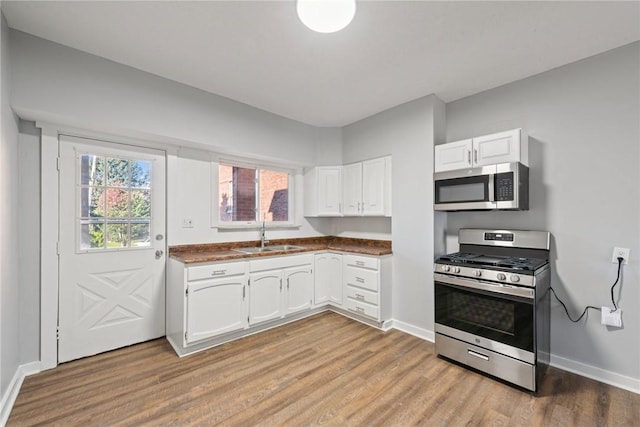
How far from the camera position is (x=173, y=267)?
269 centimetres

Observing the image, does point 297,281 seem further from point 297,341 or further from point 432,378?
point 432,378

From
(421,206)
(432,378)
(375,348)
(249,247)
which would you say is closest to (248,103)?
(249,247)

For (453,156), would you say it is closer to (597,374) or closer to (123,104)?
(597,374)

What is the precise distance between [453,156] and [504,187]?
553mm

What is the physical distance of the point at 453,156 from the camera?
2645 mm

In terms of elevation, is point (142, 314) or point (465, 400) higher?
point (142, 314)

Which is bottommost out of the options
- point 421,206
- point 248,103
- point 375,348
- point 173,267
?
point 375,348

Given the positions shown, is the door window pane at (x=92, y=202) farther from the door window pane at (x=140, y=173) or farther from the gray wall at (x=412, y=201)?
the gray wall at (x=412, y=201)

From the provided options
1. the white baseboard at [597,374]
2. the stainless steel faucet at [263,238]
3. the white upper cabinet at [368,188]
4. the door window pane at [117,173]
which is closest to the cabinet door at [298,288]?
the stainless steel faucet at [263,238]

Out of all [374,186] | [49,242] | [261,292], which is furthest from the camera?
[374,186]

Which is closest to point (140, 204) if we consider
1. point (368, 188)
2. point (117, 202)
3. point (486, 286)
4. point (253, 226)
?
point (117, 202)

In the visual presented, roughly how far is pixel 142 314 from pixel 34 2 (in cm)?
244

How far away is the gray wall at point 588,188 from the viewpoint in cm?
204

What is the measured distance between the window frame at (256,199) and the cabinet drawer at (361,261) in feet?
3.11
